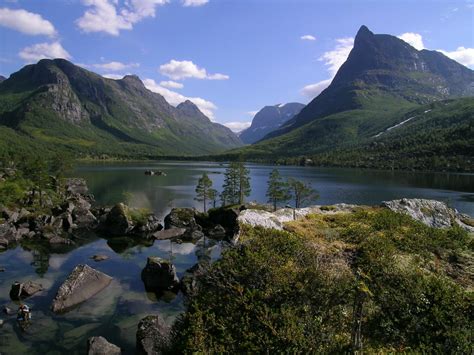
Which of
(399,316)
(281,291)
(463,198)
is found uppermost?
(281,291)

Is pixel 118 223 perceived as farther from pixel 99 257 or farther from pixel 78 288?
pixel 78 288

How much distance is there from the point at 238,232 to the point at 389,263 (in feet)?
40.4

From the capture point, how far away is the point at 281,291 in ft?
67.5

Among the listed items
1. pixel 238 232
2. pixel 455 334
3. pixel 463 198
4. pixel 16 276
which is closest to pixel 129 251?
pixel 16 276

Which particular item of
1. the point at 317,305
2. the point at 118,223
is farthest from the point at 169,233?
the point at 317,305

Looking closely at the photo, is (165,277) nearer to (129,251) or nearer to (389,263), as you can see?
(129,251)

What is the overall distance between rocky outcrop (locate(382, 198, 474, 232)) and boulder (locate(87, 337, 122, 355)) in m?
37.7

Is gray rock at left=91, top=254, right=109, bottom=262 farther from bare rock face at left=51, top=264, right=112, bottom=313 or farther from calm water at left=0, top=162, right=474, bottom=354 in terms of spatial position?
bare rock face at left=51, top=264, right=112, bottom=313

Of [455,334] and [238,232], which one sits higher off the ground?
[238,232]

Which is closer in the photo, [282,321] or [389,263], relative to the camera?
[282,321]

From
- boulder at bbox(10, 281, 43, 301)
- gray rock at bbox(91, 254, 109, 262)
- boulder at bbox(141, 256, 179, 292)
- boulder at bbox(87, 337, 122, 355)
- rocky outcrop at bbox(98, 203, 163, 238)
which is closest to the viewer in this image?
boulder at bbox(87, 337, 122, 355)

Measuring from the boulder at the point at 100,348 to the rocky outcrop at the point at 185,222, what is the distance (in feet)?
152

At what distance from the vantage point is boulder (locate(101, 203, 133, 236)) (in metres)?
75.7

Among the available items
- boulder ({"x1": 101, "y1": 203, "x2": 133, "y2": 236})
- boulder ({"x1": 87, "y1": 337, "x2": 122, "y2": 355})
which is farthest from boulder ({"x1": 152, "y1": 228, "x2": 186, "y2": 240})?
boulder ({"x1": 87, "y1": 337, "x2": 122, "y2": 355})
